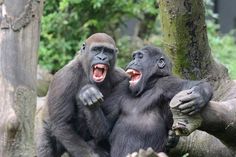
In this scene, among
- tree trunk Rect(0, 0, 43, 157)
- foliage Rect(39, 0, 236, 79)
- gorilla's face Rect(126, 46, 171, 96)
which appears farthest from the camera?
foliage Rect(39, 0, 236, 79)

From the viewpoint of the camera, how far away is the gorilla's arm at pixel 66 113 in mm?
4707

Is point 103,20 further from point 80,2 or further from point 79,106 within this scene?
point 79,106

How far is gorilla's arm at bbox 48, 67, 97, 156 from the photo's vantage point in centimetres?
471

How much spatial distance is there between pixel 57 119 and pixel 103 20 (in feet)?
13.3

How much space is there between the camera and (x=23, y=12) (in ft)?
13.1

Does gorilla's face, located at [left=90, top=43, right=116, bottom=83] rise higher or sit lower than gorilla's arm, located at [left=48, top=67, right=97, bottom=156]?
higher

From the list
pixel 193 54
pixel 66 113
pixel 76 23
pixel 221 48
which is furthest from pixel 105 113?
pixel 221 48

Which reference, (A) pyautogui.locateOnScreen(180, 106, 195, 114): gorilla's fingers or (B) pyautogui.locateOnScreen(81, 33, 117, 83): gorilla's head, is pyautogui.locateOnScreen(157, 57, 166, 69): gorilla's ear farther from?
(A) pyautogui.locateOnScreen(180, 106, 195, 114): gorilla's fingers

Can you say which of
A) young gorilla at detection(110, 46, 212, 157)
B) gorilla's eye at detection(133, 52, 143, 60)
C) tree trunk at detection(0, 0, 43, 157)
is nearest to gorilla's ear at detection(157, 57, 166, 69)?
young gorilla at detection(110, 46, 212, 157)

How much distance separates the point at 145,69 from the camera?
15.6ft

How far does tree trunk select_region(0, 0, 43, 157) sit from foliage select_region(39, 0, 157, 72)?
434cm

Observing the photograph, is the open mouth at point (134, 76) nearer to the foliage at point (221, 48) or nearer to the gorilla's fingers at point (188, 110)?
the gorilla's fingers at point (188, 110)

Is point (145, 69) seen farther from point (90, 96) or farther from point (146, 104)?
point (90, 96)

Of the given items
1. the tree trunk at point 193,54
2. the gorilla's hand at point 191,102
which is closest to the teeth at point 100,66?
the gorilla's hand at point 191,102
